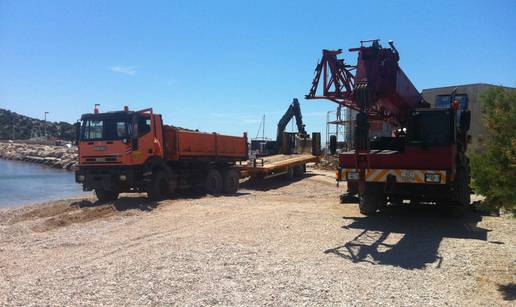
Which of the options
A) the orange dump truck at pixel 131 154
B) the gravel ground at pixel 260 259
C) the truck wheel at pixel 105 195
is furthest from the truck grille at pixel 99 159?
the gravel ground at pixel 260 259

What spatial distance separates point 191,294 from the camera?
5754 mm

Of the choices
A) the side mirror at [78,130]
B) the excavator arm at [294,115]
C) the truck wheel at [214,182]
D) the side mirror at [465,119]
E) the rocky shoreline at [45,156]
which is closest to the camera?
the side mirror at [465,119]

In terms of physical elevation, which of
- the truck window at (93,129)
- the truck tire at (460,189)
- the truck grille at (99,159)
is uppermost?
the truck window at (93,129)

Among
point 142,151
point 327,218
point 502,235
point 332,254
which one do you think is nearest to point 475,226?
point 502,235

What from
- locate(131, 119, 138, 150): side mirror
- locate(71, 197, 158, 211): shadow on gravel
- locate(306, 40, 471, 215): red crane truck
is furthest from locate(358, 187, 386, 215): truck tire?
locate(131, 119, 138, 150): side mirror

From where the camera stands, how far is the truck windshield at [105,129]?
15156 mm

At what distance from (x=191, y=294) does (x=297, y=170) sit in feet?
68.5

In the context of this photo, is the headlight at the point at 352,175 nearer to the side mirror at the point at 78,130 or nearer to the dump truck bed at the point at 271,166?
the side mirror at the point at 78,130

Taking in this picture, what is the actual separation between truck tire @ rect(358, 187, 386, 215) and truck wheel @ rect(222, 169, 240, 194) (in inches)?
350

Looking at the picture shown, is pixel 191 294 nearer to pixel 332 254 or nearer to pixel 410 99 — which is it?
pixel 332 254

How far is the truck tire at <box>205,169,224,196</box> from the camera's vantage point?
18.9 m

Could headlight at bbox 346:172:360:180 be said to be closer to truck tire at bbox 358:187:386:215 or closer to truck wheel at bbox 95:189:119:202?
truck tire at bbox 358:187:386:215

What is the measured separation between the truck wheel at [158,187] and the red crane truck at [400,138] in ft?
22.8

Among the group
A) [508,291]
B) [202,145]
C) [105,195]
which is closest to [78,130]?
[105,195]
